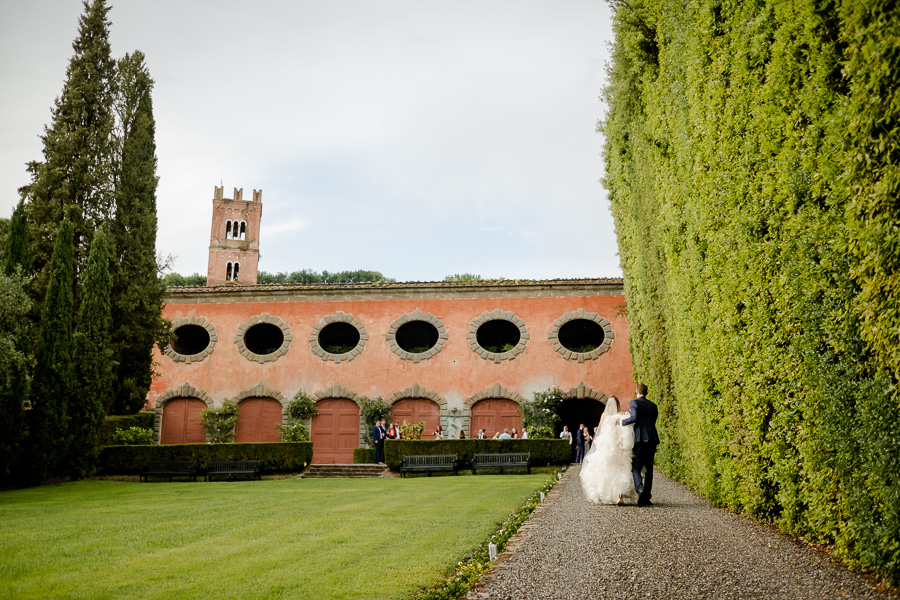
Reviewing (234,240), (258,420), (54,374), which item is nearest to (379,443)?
(258,420)

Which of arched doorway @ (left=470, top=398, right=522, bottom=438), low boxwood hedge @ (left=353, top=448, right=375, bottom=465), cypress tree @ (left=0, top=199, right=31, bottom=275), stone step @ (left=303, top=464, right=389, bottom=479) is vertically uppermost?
cypress tree @ (left=0, top=199, right=31, bottom=275)

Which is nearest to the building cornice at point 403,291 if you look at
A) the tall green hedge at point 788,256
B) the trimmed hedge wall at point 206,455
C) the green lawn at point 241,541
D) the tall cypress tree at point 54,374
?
the trimmed hedge wall at point 206,455

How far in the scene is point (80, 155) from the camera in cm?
1812

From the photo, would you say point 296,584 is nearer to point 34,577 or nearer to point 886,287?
point 34,577

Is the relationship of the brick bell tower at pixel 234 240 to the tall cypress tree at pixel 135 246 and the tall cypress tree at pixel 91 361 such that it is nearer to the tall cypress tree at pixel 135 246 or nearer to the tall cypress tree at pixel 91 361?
the tall cypress tree at pixel 135 246

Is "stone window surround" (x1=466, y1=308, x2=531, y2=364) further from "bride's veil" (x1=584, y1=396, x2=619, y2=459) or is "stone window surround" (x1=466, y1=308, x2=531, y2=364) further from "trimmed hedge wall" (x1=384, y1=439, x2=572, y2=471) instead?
"bride's veil" (x1=584, y1=396, x2=619, y2=459)

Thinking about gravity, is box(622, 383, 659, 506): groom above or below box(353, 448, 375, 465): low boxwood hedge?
above

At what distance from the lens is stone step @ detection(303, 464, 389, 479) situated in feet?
61.2

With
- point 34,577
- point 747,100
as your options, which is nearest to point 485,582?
point 34,577

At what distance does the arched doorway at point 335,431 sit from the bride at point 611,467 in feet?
46.9

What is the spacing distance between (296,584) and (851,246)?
4.41m

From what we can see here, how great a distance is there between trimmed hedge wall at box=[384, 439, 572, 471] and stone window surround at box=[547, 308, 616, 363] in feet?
12.7

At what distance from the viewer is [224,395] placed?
2267 cm

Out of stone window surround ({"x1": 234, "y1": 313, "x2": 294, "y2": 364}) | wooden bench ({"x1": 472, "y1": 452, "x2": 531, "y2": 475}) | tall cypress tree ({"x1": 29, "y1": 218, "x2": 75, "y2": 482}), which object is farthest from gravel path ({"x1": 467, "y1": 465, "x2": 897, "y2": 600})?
stone window surround ({"x1": 234, "y1": 313, "x2": 294, "y2": 364})
